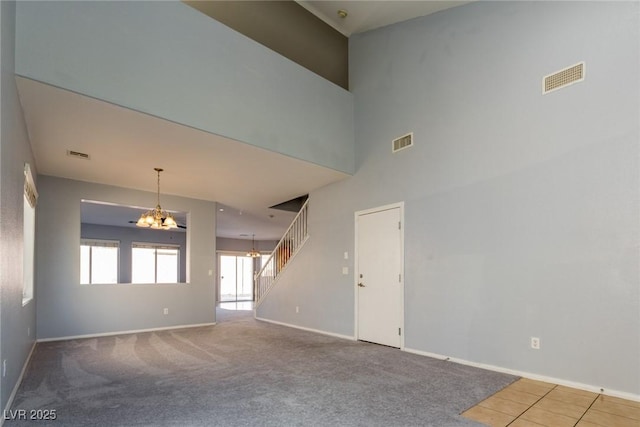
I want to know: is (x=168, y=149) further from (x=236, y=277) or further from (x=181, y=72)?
(x=236, y=277)

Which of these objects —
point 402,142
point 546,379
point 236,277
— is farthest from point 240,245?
point 546,379

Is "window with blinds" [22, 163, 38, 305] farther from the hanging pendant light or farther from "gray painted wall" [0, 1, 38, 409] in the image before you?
the hanging pendant light

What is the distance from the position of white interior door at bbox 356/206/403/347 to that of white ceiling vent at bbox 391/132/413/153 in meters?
0.92


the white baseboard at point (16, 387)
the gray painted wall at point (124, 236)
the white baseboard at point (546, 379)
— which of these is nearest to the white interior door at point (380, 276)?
the white baseboard at point (546, 379)

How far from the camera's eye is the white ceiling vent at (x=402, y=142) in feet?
17.7

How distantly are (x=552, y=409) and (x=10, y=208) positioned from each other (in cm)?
474

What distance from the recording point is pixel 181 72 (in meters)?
4.16

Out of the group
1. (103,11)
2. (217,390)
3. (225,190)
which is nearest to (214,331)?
(225,190)

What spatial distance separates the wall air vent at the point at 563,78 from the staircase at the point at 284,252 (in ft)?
15.0

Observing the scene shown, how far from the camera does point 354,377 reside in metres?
3.92

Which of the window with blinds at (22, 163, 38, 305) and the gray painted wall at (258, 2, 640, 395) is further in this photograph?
the window with blinds at (22, 163, 38, 305)

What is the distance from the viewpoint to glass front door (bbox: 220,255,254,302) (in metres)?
15.2

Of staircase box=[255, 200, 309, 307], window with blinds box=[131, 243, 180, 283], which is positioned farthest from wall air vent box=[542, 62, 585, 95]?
window with blinds box=[131, 243, 180, 283]

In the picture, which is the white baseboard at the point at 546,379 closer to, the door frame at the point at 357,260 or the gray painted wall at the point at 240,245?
the door frame at the point at 357,260
